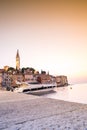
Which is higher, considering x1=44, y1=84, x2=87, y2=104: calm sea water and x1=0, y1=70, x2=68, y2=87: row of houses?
x1=0, y1=70, x2=68, y2=87: row of houses

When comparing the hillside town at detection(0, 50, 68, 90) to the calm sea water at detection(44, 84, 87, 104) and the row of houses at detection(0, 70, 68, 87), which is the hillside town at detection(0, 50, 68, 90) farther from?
the calm sea water at detection(44, 84, 87, 104)

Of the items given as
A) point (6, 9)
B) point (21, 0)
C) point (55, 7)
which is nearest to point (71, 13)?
point (55, 7)

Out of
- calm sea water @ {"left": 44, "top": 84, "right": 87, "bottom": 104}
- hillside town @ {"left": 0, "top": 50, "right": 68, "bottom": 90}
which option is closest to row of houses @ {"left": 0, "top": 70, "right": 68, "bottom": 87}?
hillside town @ {"left": 0, "top": 50, "right": 68, "bottom": 90}

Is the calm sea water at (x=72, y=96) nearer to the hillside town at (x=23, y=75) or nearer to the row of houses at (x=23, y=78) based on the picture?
the row of houses at (x=23, y=78)

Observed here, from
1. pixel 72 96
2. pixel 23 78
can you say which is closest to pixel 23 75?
pixel 23 78

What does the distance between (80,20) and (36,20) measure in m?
3.55

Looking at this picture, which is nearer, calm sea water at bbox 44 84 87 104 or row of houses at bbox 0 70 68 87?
calm sea water at bbox 44 84 87 104

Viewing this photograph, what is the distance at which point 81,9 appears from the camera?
8836mm

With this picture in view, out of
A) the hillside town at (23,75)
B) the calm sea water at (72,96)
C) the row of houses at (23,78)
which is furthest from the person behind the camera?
the hillside town at (23,75)

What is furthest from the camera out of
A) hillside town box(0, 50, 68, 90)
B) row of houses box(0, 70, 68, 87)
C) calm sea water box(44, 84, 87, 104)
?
hillside town box(0, 50, 68, 90)

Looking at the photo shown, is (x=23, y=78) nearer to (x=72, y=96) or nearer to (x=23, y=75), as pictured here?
(x=23, y=75)

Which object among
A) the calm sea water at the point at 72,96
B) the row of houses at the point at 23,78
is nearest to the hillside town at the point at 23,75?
the row of houses at the point at 23,78

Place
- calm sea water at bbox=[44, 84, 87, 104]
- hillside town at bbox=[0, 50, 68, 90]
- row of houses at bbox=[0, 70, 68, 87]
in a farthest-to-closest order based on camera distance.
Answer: hillside town at bbox=[0, 50, 68, 90] < row of houses at bbox=[0, 70, 68, 87] < calm sea water at bbox=[44, 84, 87, 104]

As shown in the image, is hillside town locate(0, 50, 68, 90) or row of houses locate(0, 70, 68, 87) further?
hillside town locate(0, 50, 68, 90)
